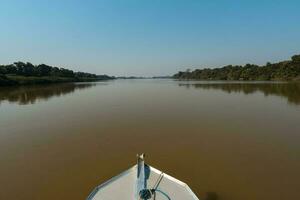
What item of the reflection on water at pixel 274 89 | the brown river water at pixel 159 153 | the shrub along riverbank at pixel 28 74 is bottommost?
the brown river water at pixel 159 153

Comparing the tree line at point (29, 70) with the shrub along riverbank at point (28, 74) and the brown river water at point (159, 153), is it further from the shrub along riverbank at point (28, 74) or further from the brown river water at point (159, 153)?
the brown river water at point (159, 153)

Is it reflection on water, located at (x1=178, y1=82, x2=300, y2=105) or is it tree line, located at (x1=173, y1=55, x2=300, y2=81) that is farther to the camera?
tree line, located at (x1=173, y1=55, x2=300, y2=81)

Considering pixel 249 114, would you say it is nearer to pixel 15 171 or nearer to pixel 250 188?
pixel 250 188

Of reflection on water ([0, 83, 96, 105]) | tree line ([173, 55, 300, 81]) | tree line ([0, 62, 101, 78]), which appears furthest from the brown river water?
tree line ([0, 62, 101, 78])

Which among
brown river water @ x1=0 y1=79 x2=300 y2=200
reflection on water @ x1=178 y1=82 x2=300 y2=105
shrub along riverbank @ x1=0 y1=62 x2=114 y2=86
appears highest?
shrub along riverbank @ x1=0 y1=62 x2=114 y2=86

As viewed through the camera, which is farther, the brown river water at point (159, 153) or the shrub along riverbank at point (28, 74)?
the shrub along riverbank at point (28, 74)

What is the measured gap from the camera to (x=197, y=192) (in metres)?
5.16

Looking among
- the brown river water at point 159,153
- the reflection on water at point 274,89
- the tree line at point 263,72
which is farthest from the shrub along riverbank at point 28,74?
the tree line at point 263,72

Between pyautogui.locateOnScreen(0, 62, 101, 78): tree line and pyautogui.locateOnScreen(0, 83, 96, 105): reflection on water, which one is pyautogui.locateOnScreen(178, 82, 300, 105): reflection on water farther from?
pyautogui.locateOnScreen(0, 62, 101, 78): tree line

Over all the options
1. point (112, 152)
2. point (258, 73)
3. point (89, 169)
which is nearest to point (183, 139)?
point (112, 152)

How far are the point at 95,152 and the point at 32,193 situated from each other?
2.80 metres

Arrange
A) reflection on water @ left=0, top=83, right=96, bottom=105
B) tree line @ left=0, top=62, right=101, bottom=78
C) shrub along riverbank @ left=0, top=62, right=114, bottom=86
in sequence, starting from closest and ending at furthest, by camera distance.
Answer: reflection on water @ left=0, top=83, right=96, bottom=105
shrub along riverbank @ left=0, top=62, right=114, bottom=86
tree line @ left=0, top=62, right=101, bottom=78

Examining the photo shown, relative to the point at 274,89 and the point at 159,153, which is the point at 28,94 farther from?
the point at 274,89

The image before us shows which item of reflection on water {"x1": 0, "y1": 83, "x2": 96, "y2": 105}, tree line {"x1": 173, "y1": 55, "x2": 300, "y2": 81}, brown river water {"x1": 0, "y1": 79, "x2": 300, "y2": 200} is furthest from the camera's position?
tree line {"x1": 173, "y1": 55, "x2": 300, "y2": 81}
